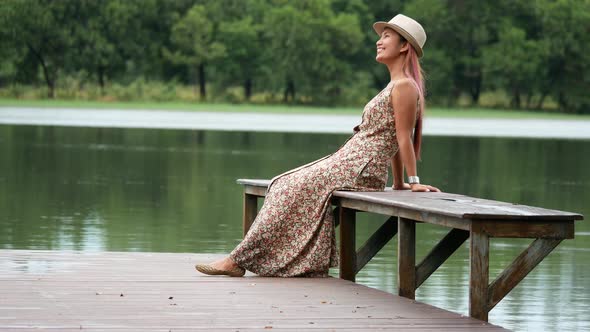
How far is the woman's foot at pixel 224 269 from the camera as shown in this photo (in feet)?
21.3

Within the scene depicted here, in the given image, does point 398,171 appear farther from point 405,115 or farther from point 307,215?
point 307,215

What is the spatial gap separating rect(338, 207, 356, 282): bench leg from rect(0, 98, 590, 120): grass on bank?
4929 centimetres

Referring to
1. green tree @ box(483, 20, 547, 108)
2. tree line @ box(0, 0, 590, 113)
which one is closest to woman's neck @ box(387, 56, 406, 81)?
tree line @ box(0, 0, 590, 113)

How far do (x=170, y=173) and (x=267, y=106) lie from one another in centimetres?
4698

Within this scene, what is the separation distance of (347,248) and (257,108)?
56165 mm

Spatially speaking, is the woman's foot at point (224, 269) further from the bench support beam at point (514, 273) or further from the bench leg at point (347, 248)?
the bench support beam at point (514, 273)

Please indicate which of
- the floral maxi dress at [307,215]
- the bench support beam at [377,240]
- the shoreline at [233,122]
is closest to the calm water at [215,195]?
the bench support beam at [377,240]

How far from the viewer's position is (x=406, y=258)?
602cm

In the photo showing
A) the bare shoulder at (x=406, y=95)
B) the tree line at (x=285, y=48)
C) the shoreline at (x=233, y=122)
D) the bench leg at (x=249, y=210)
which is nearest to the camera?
the bare shoulder at (x=406, y=95)

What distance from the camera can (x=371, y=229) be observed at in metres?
11.8

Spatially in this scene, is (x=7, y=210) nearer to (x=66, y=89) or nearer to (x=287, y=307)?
(x=287, y=307)

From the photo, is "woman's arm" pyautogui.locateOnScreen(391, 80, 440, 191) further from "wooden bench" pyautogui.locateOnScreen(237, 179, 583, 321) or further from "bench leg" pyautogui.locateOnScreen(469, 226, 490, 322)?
"bench leg" pyautogui.locateOnScreen(469, 226, 490, 322)

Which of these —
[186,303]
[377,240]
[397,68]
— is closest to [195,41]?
[377,240]

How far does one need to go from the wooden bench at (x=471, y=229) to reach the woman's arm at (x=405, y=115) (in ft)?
0.69
